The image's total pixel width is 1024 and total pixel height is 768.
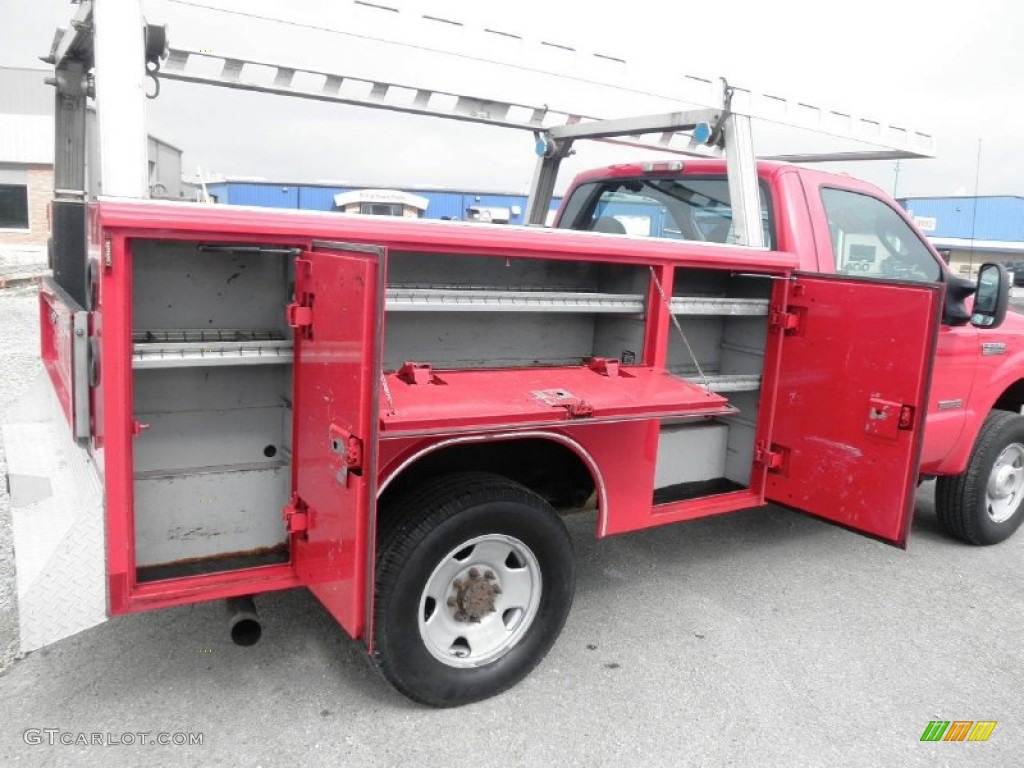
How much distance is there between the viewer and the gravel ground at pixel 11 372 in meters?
3.47

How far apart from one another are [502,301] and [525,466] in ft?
2.55

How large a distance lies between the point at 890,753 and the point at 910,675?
635mm

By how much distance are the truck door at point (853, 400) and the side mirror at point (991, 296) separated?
1019mm

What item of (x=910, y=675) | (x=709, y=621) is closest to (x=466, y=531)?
(x=709, y=621)

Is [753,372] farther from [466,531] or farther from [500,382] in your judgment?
[466,531]

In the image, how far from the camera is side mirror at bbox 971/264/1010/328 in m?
4.16

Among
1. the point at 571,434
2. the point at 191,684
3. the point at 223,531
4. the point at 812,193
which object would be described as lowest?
the point at 191,684

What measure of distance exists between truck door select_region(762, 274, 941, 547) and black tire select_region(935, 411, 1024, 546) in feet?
4.97

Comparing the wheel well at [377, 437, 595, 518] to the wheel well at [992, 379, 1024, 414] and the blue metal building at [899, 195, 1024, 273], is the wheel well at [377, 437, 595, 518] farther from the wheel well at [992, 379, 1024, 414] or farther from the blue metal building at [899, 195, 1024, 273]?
the blue metal building at [899, 195, 1024, 273]

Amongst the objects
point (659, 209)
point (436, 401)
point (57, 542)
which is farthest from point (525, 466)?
point (659, 209)

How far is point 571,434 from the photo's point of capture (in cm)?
317

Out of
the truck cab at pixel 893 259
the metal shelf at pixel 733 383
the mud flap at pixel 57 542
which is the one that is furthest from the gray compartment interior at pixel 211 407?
the truck cab at pixel 893 259

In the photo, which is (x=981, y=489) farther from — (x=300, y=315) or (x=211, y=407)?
(x=211, y=407)

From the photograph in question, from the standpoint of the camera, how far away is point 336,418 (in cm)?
255
